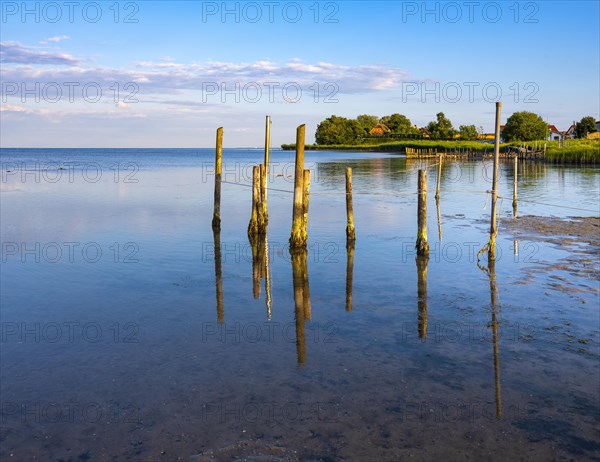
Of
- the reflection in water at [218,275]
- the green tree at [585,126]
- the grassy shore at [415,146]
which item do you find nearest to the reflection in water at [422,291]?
the reflection in water at [218,275]

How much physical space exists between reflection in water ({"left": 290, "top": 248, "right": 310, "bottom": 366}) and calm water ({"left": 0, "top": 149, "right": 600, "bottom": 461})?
65mm

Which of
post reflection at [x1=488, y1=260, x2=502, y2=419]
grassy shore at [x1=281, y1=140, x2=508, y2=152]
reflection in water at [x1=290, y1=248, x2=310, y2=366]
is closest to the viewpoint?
post reflection at [x1=488, y1=260, x2=502, y2=419]

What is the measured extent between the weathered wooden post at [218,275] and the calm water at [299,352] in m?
0.09

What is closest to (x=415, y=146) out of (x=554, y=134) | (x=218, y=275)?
(x=554, y=134)

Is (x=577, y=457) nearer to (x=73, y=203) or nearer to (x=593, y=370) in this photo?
(x=593, y=370)

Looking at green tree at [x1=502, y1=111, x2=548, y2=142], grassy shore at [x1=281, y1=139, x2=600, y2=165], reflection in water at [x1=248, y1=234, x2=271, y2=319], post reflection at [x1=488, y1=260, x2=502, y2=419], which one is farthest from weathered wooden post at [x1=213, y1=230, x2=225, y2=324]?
green tree at [x1=502, y1=111, x2=548, y2=142]

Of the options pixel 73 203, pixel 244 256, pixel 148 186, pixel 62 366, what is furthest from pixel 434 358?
pixel 148 186

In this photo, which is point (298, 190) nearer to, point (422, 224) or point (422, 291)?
point (422, 224)

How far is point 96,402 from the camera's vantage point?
7.92 m

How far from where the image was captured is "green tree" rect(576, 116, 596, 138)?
125 metres

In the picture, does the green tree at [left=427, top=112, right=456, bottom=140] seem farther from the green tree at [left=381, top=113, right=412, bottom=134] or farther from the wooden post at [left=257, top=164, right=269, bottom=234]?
the wooden post at [left=257, top=164, right=269, bottom=234]

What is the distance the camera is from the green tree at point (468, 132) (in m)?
149

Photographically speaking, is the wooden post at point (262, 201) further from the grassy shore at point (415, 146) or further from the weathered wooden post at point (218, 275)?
the grassy shore at point (415, 146)

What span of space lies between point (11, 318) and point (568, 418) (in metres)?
9.95
